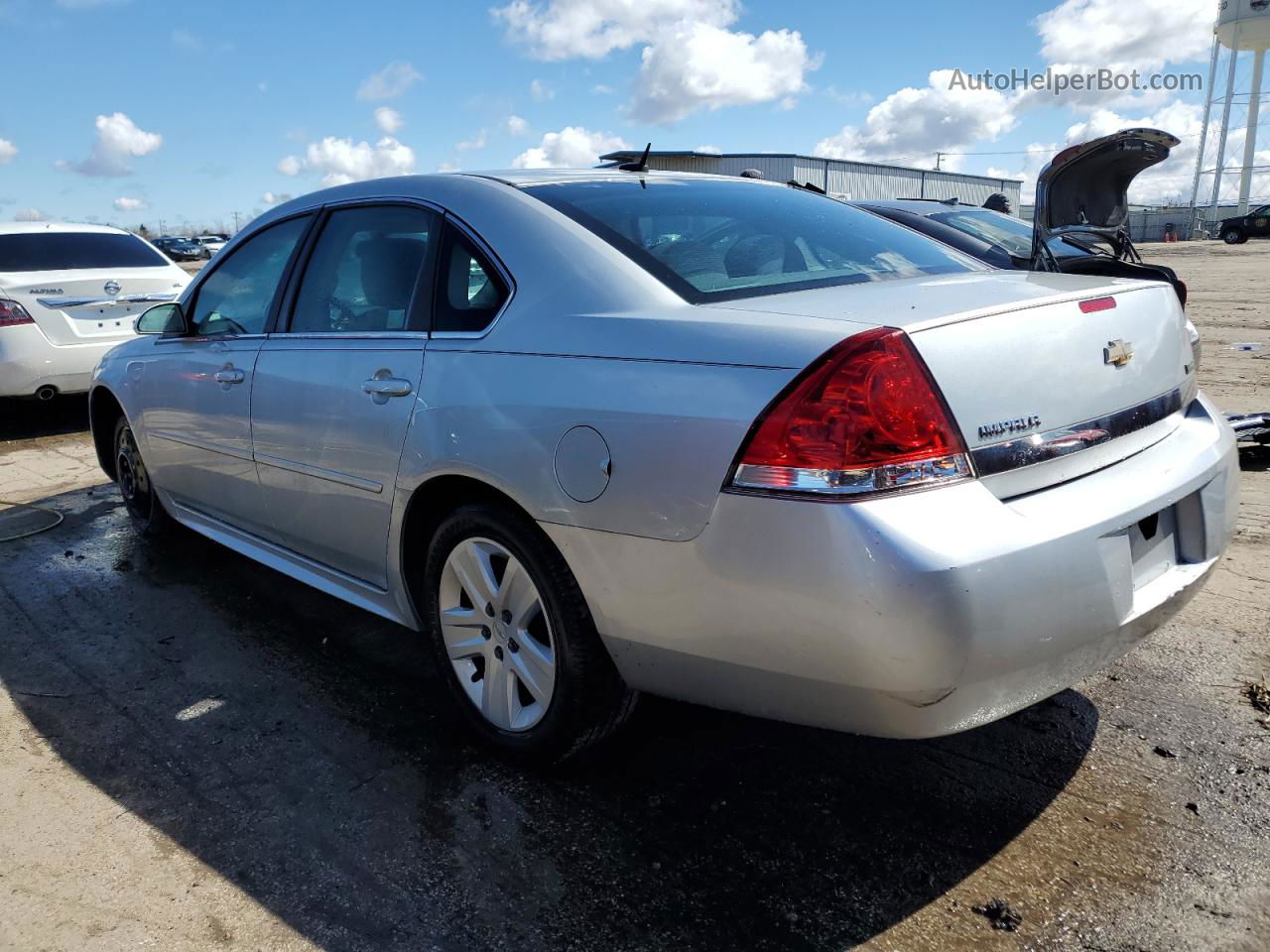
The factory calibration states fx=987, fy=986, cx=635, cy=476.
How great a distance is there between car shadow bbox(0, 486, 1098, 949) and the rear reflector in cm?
120

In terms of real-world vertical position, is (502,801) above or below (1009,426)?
below

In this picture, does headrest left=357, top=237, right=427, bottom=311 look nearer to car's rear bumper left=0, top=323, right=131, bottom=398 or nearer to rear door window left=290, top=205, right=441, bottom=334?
rear door window left=290, top=205, right=441, bottom=334

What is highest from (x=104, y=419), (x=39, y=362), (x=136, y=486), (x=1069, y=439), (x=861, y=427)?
(x=861, y=427)

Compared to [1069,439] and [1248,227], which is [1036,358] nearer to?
[1069,439]

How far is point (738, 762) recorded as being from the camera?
268 cm

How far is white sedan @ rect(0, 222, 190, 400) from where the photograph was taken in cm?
730

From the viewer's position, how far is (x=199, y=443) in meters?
3.92

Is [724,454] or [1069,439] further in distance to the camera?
[1069,439]

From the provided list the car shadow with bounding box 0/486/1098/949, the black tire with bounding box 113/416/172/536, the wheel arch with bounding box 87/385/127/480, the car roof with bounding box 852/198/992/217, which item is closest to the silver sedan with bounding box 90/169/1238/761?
the car shadow with bounding box 0/486/1098/949

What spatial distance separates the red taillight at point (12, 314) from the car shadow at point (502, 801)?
472 centimetres

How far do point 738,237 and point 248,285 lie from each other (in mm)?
2077

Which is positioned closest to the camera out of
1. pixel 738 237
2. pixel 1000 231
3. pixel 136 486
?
pixel 738 237

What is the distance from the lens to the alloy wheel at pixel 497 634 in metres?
2.52

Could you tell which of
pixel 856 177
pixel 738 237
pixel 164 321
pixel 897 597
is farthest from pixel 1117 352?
pixel 856 177
